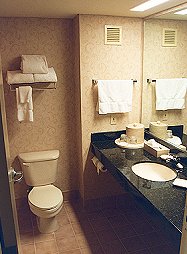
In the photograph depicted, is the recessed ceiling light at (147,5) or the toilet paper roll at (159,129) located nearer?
the recessed ceiling light at (147,5)

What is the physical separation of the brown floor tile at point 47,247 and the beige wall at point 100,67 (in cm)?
68

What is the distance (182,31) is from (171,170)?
1.25 m

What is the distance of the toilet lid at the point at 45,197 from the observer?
245 centimetres

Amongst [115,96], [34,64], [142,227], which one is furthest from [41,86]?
[142,227]

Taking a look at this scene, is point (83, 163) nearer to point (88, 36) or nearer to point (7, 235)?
point (88, 36)

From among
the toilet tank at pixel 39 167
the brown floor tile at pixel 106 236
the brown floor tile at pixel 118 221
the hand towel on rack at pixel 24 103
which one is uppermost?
the hand towel on rack at pixel 24 103

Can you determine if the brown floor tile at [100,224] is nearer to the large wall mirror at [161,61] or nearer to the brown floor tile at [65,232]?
the brown floor tile at [65,232]

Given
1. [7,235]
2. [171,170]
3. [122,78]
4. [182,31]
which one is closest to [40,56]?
[122,78]

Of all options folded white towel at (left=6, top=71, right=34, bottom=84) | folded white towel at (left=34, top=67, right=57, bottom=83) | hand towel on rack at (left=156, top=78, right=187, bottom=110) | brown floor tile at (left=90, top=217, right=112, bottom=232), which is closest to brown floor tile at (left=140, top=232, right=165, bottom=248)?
brown floor tile at (left=90, top=217, right=112, bottom=232)

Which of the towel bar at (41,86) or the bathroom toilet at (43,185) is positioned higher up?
the towel bar at (41,86)

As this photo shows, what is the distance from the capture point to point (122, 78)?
2781 mm

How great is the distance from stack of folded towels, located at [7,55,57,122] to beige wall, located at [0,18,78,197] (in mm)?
182

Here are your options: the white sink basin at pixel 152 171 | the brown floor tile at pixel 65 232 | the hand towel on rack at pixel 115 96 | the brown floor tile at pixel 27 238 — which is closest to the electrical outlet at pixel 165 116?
the hand towel on rack at pixel 115 96

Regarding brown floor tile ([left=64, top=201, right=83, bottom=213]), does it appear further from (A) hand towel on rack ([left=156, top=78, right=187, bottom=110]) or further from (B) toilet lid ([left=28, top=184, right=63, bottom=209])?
(A) hand towel on rack ([left=156, top=78, right=187, bottom=110])
